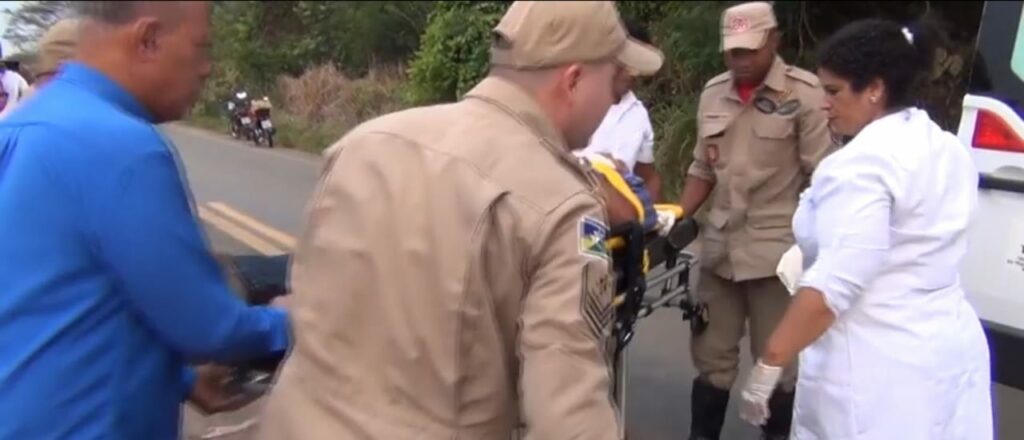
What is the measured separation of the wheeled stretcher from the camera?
238 centimetres

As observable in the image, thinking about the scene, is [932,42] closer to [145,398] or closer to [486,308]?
[486,308]

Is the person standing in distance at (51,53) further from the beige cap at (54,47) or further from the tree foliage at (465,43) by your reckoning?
the tree foliage at (465,43)

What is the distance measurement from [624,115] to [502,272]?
2.65 metres

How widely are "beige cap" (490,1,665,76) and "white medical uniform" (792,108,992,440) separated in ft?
2.87

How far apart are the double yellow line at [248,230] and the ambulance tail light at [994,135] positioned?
212 inches

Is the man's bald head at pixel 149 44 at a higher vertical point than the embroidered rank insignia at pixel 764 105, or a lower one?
higher

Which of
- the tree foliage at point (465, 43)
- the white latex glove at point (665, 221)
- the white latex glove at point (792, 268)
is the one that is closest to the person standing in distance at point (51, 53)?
the tree foliage at point (465, 43)

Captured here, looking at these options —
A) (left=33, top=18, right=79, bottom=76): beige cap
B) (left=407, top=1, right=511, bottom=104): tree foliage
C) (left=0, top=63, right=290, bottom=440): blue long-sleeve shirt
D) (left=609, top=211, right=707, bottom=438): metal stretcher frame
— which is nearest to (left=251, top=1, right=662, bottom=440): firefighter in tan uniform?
(left=0, top=63, right=290, bottom=440): blue long-sleeve shirt

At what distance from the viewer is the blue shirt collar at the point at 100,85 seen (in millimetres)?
1786

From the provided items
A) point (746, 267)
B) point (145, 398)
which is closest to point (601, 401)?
point (145, 398)

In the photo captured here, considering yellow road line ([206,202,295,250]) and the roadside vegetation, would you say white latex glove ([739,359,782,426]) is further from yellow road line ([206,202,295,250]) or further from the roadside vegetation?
yellow road line ([206,202,295,250])

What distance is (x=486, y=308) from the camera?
5.78 feet

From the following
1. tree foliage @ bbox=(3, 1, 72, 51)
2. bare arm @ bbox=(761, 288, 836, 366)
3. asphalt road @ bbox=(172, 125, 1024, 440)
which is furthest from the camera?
asphalt road @ bbox=(172, 125, 1024, 440)

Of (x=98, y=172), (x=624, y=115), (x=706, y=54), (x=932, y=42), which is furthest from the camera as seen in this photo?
(x=706, y=54)
